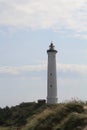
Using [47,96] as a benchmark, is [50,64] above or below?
above

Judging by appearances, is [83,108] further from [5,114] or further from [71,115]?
[5,114]

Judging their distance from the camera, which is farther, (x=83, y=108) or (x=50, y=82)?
(x=50, y=82)

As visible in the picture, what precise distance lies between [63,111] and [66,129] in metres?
1.79

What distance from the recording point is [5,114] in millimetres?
54000

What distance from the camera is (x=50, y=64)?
2066 inches

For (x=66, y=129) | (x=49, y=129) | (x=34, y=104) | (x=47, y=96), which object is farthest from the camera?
(x=34, y=104)

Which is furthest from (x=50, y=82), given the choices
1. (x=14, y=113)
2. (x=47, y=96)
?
(x=14, y=113)

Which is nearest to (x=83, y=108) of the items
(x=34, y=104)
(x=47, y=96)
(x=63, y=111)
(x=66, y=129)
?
(x=63, y=111)

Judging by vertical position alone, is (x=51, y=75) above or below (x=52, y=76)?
above

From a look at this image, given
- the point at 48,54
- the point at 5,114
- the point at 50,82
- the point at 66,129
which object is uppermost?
the point at 48,54

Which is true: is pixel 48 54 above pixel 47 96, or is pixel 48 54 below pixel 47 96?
above

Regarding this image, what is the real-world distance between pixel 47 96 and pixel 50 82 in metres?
1.74

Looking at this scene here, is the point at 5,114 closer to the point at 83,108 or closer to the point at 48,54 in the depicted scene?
the point at 48,54

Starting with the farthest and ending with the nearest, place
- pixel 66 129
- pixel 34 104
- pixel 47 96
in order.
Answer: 1. pixel 34 104
2. pixel 47 96
3. pixel 66 129
